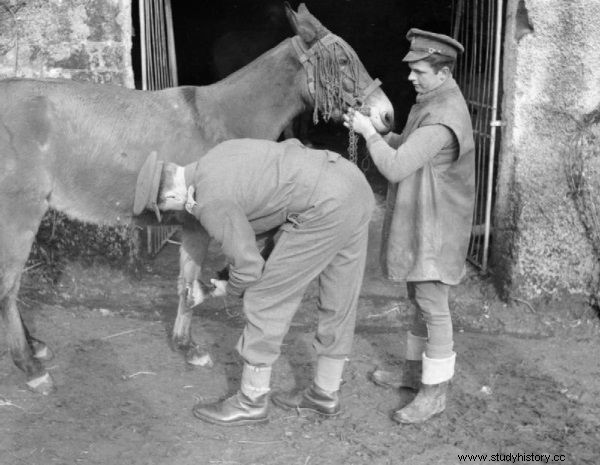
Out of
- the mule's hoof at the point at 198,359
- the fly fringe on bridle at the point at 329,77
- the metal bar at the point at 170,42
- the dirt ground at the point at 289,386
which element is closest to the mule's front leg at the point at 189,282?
the mule's hoof at the point at 198,359

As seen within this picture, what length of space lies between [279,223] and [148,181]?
0.67 metres

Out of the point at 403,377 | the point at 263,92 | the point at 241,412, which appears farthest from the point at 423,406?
the point at 263,92

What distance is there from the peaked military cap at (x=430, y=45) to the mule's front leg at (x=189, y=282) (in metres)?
1.71

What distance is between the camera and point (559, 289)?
5781mm

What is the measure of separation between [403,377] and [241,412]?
107cm

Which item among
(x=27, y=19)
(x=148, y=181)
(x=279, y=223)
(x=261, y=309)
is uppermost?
(x=27, y=19)

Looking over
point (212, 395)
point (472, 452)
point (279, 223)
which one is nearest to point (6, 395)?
point (212, 395)

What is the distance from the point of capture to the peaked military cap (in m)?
3.77

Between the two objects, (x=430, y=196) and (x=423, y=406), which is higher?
(x=430, y=196)

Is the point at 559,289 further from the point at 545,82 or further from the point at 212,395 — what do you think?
the point at 212,395

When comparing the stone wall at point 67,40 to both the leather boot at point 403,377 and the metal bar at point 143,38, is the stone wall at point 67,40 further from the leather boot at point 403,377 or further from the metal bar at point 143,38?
the leather boot at point 403,377

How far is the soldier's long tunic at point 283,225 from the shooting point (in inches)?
135

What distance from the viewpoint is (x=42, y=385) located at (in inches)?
174

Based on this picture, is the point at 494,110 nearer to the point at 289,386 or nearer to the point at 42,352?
the point at 289,386
